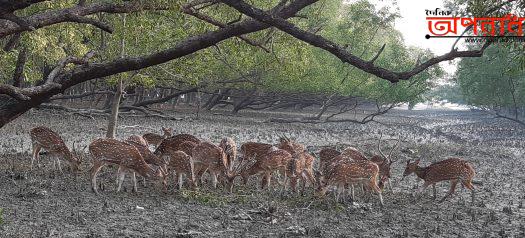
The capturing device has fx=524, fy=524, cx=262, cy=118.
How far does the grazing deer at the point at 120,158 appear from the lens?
9266mm

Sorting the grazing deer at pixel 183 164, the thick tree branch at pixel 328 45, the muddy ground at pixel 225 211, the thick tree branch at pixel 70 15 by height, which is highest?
the thick tree branch at pixel 70 15

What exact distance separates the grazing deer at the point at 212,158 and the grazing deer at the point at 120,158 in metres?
0.91

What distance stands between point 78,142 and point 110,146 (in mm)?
7291

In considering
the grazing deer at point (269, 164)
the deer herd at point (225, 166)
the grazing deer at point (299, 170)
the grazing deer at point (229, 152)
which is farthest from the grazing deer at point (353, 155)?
the grazing deer at point (229, 152)

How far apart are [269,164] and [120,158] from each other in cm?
274

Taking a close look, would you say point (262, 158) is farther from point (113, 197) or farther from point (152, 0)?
point (152, 0)

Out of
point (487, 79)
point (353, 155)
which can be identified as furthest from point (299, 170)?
point (487, 79)

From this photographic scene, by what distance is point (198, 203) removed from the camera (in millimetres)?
8906

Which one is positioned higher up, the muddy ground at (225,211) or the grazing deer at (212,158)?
the grazing deer at (212,158)

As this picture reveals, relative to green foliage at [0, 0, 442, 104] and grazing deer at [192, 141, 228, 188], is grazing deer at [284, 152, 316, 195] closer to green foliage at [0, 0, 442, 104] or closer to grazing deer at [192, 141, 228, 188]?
grazing deer at [192, 141, 228, 188]

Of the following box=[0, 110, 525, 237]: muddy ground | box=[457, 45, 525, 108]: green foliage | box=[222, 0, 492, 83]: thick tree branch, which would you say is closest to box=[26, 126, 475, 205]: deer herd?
box=[0, 110, 525, 237]: muddy ground

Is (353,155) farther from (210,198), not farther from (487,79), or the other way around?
(487,79)

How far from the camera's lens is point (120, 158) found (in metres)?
9.29

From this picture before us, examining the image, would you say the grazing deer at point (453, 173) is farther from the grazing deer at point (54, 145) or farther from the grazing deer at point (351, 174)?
the grazing deer at point (54, 145)
